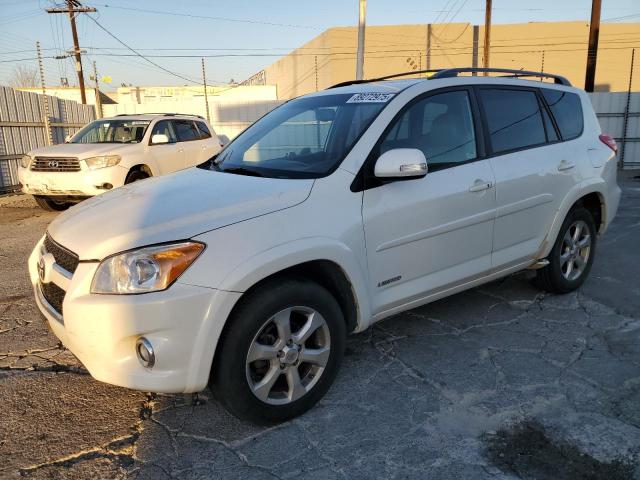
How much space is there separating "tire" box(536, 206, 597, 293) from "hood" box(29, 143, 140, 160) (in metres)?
6.88

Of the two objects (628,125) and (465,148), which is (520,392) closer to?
(465,148)

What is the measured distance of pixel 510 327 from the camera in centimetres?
392

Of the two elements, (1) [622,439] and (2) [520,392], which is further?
(2) [520,392]

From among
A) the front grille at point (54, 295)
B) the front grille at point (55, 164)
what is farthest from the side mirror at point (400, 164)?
the front grille at point (55, 164)

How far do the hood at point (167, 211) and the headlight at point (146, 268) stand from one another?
48 mm

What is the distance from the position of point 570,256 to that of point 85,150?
7355 mm

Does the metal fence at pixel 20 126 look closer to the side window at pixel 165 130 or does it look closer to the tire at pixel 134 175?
the side window at pixel 165 130

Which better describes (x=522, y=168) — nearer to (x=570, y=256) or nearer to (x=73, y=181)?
(x=570, y=256)

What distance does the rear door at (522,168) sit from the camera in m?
3.68

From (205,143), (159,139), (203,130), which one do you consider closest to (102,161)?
(159,139)

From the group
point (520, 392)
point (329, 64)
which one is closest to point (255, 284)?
point (520, 392)

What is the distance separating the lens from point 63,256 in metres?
2.66

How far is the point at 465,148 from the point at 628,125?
15912mm

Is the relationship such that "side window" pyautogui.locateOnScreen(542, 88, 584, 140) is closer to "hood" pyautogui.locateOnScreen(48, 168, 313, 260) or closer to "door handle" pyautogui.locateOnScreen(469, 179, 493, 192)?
"door handle" pyautogui.locateOnScreen(469, 179, 493, 192)
